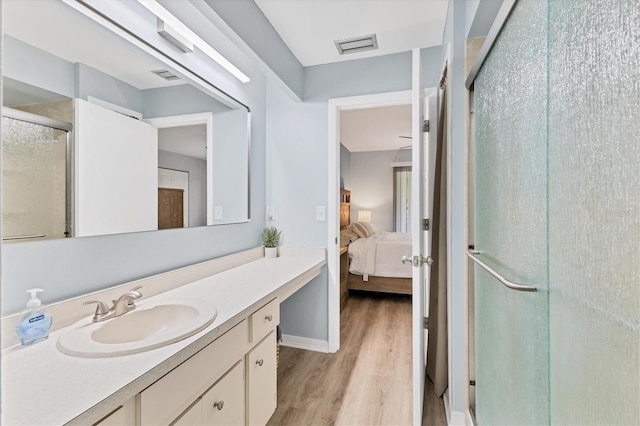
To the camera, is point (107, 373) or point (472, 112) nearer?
point (107, 373)

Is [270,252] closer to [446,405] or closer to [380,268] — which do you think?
[446,405]

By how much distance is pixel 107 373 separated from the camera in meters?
0.90

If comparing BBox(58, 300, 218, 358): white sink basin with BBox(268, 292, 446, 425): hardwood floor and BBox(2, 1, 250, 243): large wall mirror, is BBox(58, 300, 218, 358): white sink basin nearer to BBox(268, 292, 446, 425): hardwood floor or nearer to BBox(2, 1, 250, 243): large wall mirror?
BBox(2, 1, 250, 243): large wall mirror

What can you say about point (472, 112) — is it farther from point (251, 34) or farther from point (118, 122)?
point (118, 122)

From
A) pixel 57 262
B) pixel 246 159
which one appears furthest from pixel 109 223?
pixel 246 159

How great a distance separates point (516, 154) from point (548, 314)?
1.64 feet

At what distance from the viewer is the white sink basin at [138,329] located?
1.00 metres

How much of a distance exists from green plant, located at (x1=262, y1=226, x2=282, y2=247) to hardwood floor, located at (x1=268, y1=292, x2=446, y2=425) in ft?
2.87

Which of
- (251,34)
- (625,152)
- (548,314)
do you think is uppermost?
(251,34)

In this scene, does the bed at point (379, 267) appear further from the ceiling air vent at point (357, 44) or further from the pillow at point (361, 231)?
the ceiling air vent at point (357, 44)

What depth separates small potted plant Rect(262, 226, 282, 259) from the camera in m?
2.61

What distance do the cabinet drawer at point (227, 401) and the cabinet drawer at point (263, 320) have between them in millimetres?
142

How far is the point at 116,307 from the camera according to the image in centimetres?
127

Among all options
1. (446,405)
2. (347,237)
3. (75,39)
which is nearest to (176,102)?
(75,39)
